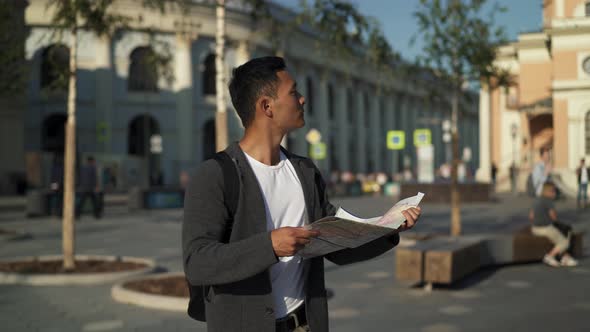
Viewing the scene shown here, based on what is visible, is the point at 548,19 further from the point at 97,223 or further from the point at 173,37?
the point at 173,37

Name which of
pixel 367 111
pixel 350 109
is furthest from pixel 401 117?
pixel 350 109

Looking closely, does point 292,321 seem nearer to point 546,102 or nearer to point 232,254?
point 232,254

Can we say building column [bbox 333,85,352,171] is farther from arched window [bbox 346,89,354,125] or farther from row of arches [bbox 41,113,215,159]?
row of arches [bbox 41,113,215,159]

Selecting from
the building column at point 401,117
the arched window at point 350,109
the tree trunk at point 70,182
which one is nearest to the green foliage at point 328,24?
the tree trunk at point 70,182

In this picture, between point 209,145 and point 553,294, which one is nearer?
point 553,294

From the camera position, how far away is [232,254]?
6.71 feet

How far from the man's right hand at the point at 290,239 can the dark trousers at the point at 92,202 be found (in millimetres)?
18706

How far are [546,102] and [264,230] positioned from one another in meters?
40.6

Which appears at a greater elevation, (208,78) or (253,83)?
(208,78)

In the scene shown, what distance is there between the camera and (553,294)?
7914 mm

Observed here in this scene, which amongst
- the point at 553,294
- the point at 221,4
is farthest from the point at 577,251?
the point at 221,4

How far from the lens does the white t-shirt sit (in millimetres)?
2299

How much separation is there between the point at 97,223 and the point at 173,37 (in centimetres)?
2701

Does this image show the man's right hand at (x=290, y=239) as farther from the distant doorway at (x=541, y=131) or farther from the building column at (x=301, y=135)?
the building column at (x=301, y=135)
